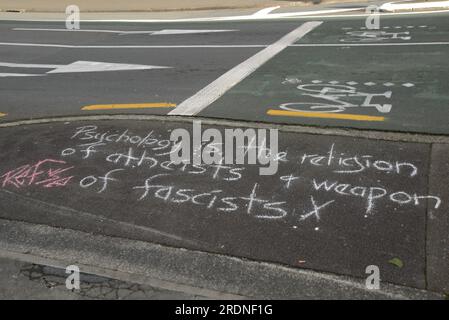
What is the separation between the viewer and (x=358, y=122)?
7.65 m

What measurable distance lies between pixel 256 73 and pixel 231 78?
1.91ft

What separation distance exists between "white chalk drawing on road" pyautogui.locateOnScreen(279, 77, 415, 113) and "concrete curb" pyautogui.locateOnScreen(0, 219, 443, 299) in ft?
13.6

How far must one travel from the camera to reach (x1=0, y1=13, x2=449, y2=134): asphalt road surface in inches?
331

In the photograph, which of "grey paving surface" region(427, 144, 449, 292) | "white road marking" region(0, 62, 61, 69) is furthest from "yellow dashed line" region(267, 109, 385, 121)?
"white road marking" region(0, 62, 61, 69)

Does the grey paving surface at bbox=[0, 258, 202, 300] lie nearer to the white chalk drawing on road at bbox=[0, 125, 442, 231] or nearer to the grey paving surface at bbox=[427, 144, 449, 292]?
the white chalk drawing on road at bbox=[0, 125, 442, 231]

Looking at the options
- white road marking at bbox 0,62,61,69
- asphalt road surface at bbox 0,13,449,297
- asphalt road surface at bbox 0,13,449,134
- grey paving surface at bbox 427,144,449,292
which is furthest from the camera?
white road marking at bbox 0,62,61,69

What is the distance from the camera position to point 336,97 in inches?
353

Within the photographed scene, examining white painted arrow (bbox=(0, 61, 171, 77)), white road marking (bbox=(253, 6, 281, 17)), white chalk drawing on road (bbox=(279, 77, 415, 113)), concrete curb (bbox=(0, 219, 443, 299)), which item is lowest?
concrete curb (bbox=(0, 219, 443, 299))

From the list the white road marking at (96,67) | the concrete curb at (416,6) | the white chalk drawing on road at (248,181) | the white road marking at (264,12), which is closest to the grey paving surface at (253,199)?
the white chalk drawing on road at (248,181)

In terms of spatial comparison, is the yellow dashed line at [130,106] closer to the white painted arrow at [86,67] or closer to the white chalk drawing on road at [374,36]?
the white painted arrow at [86,67]

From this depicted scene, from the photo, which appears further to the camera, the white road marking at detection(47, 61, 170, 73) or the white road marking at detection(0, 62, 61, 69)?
the white road marking at detection(0, 62, 61, 69)

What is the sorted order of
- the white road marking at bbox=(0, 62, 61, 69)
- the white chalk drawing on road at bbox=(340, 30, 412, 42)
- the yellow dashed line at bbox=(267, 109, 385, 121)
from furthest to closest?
1. the white chalk drawing on road at bbox=(340, 30, 412, 42)
2. the white road marking at bbox=(0, 62, 61, 69)
3. the yellow dashed line at bbox=(267, 109, 385, 121)

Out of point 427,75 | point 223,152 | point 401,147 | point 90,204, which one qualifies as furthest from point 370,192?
point 427,75
